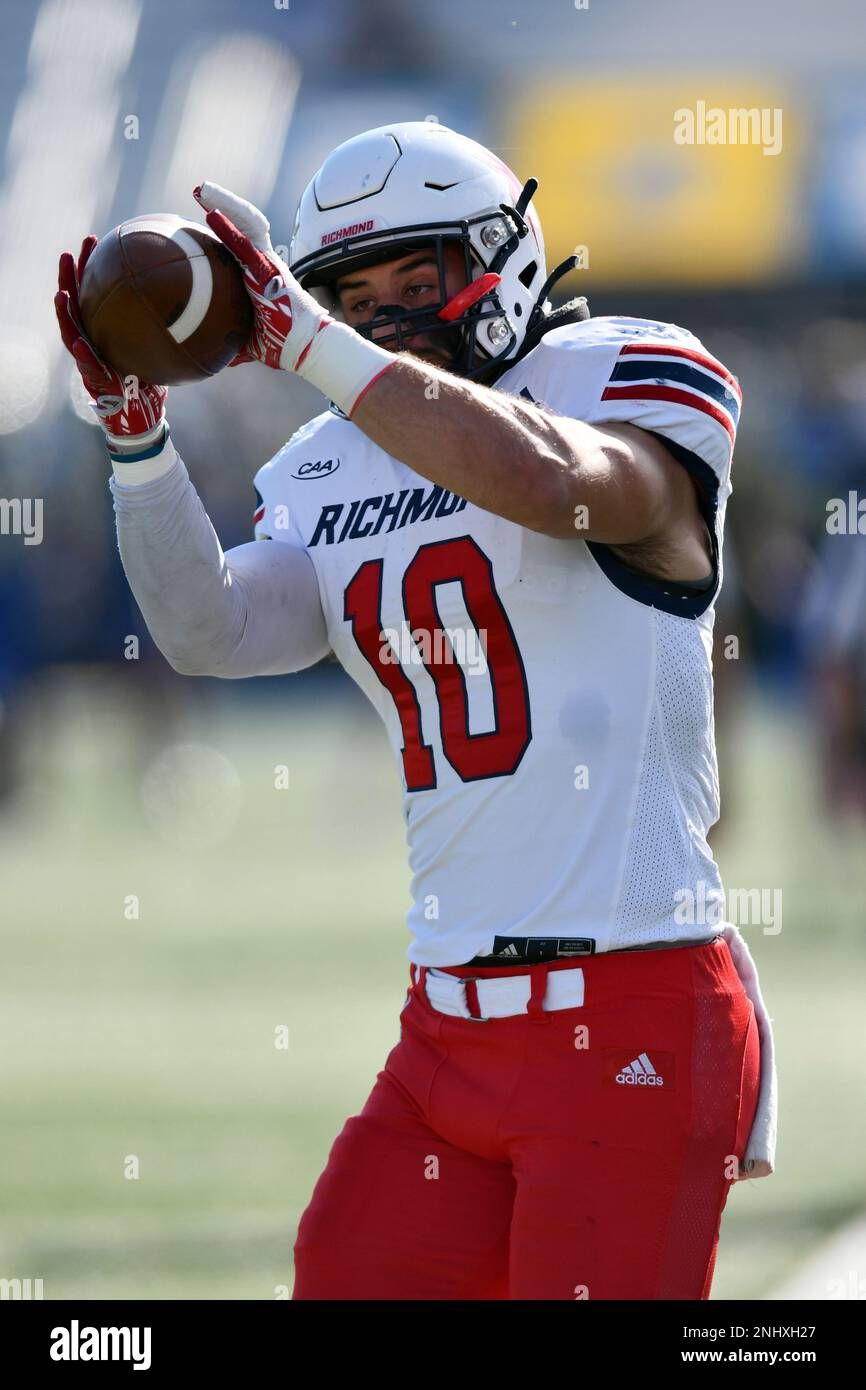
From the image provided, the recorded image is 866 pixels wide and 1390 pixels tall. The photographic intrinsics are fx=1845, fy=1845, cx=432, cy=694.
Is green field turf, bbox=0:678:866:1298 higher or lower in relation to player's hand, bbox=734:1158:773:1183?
lower

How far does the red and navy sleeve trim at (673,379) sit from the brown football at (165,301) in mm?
483

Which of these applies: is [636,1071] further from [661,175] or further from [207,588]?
[661,175]

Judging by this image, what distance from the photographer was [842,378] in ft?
49.6

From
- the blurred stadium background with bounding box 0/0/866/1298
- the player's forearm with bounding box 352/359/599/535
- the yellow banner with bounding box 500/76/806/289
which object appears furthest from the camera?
the yellow banner with bounding box 500/76/806/289

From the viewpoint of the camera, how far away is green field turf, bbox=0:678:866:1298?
398cm

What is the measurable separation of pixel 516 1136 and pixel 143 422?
1026 millimetres

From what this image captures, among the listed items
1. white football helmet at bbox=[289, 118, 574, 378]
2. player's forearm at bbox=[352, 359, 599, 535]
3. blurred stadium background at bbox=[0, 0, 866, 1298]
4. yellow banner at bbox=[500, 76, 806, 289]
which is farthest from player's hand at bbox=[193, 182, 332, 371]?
yellow banner at bbox=[500, 76, 806, 289]

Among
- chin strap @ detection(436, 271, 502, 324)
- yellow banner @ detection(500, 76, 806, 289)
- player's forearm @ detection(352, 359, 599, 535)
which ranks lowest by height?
player's forearm @ detection(352, 359, 599, 535)

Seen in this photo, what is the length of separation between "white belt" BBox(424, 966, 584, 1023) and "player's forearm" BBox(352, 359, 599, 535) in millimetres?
551

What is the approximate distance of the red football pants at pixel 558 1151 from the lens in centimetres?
216

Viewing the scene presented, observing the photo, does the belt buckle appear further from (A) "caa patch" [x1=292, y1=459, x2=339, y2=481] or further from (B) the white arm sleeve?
(A) "caa patch" [x1=292, y1=459, x2=339, y2=481]

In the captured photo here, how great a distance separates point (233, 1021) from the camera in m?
5.74

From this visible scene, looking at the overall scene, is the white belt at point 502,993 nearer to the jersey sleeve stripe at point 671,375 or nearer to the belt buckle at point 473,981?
the belt buckle at point 473,981

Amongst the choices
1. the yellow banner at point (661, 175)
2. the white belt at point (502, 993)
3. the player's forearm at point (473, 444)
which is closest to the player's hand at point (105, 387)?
the player's forearm at point (473, 444)
